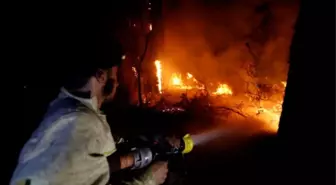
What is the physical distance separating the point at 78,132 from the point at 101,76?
0.53 metres

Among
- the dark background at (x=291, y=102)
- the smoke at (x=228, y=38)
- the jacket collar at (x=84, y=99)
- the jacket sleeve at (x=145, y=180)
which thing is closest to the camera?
the jacket collar at (x=84, y=99)

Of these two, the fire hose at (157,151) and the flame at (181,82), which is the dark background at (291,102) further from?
the flame at (181,82)

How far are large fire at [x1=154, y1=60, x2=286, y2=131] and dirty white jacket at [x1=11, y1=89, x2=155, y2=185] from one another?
6.70 meters

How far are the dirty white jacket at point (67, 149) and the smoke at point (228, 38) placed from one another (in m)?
9.18

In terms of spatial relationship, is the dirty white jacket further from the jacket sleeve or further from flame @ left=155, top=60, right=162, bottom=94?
flame @ left=155, top=60, right=162, bottom=94

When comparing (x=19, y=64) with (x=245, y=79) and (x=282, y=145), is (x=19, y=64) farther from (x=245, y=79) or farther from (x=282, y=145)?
(x=245, y=79)

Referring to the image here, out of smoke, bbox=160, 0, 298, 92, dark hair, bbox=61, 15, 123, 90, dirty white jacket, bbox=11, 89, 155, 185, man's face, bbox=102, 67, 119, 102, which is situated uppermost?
smoke, bbox=160, 0, 298, 92

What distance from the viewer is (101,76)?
2.43 m

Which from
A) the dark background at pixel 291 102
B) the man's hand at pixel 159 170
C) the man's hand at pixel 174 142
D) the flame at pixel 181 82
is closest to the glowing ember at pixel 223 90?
the flame at pixel 181 82

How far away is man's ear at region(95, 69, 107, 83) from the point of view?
241 centimetres

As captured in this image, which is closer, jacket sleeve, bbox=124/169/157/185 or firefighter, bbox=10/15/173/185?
firefighter, bbox=10/15/173/185

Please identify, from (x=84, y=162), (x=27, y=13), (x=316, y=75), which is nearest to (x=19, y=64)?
(x=27, y=13)

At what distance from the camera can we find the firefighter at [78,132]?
1964 mm

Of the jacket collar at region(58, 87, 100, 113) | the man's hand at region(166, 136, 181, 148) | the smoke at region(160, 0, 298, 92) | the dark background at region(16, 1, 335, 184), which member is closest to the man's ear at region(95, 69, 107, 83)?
the jacket collar at region(58, 87, 100, 113)
